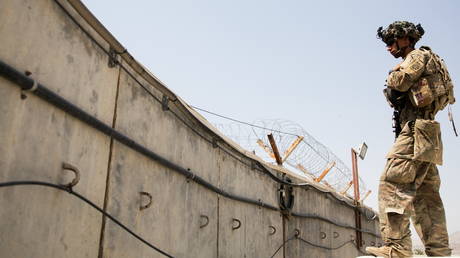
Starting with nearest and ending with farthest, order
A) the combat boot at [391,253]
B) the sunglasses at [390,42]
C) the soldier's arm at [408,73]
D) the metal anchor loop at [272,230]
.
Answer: the combat boot at [391,253]
the soldier's arm at [408,73]
the sunglasses at [390,42]
the metal anchor loop at [272,230]

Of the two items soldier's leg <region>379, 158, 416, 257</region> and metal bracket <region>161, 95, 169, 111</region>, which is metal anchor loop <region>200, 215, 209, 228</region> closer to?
metal bracket <region>161, 95, 169, 111</region>

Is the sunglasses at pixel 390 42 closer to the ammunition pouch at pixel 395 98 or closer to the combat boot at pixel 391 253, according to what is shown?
the ammunition pouch at pixel 395 98

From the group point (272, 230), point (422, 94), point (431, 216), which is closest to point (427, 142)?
point (422, 94)

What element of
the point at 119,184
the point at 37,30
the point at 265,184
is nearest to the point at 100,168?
the point at 119,184

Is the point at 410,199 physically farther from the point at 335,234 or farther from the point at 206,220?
the point at 335,234

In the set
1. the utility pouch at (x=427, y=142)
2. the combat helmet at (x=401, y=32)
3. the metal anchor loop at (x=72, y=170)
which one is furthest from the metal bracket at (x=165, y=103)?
the combat helmet at (x=401, y=32)

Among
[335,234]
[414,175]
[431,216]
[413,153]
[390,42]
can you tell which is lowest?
[431,216]

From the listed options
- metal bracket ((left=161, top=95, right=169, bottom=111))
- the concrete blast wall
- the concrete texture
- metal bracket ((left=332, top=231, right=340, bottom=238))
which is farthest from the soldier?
metal bracket ((left=332, top=231, right=340, bottom=238))

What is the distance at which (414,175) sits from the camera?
3.45m

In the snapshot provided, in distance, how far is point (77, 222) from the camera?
1994 mm

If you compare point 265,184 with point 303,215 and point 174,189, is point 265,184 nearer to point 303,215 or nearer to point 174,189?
point 303,215

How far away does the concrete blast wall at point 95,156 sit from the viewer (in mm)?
1674

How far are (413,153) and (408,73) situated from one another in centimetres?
65

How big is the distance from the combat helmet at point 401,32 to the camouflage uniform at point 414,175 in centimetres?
17
